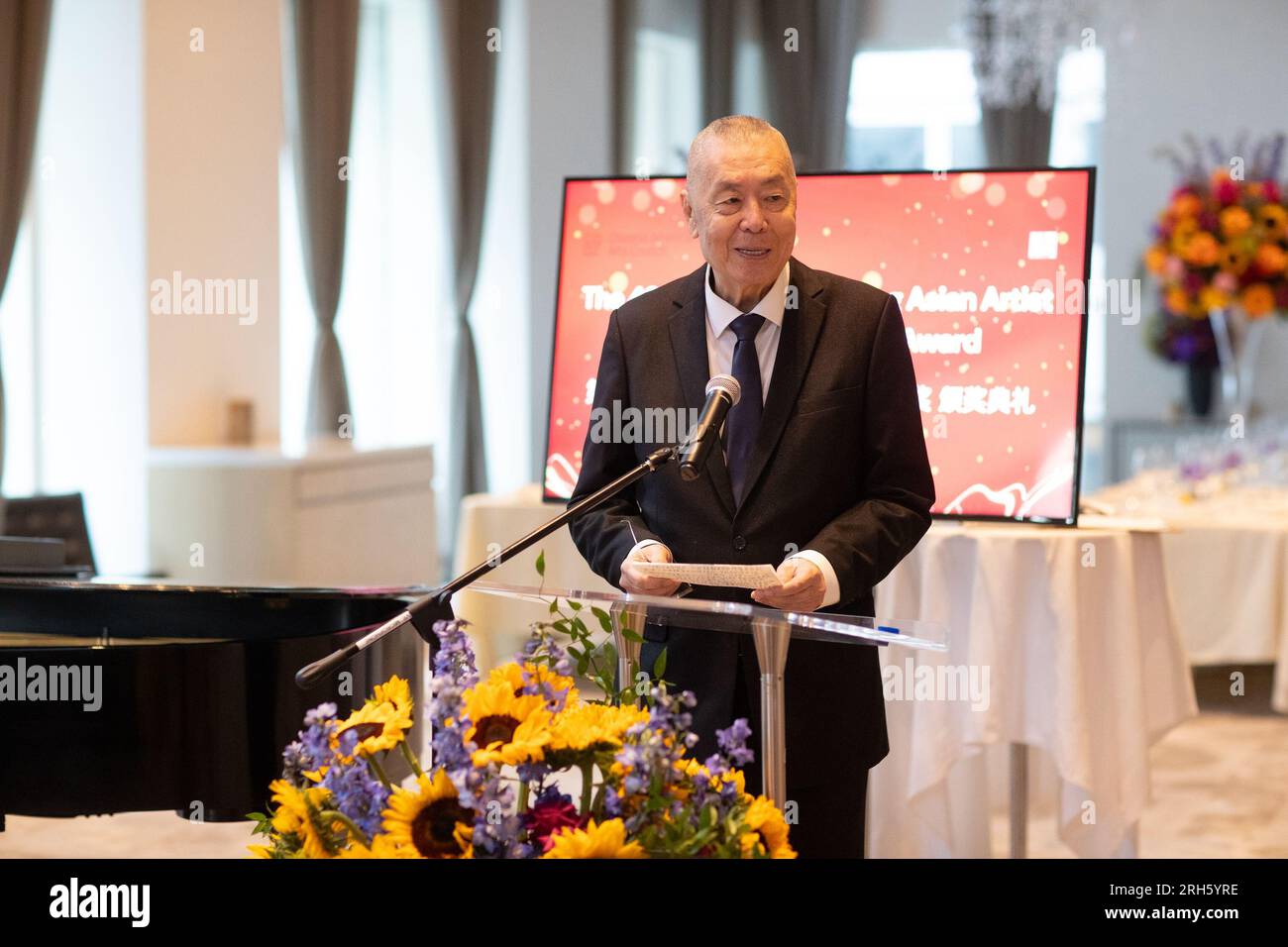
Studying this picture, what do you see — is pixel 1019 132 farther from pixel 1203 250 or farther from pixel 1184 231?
pixel 1203 250

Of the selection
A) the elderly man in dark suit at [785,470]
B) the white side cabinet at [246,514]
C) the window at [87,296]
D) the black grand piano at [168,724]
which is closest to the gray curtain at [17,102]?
the window at [87,296]

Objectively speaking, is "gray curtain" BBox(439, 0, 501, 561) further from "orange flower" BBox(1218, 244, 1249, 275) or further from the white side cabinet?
"orange flower" BBox(1218, 244, 1249, 275)

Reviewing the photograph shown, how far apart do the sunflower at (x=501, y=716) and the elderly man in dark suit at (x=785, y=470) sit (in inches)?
32.5

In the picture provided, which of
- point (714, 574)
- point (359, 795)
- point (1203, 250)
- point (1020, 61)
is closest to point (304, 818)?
point (359, 795)

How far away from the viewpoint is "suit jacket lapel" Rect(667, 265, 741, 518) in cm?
219

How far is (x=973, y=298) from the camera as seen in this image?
375 cm

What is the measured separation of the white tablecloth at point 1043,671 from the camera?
3.64 meters

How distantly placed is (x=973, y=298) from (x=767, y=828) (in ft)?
8.94

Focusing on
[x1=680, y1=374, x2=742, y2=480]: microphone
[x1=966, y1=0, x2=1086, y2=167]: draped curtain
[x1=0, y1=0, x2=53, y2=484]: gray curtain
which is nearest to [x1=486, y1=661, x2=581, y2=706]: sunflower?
[x1=680, y1=374, x2=742, y2=480]: microphone

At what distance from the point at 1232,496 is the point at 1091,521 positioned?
3.02m

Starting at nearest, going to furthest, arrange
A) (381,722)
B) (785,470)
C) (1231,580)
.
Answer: (381,722) < (785,470) < (1231,580)

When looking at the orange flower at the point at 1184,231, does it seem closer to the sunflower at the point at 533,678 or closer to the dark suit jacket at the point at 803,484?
the dark suit jacket at the point at 803,484
